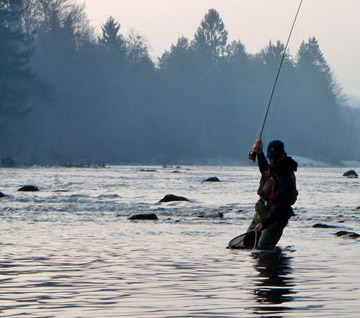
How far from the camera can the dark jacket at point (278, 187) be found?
14.5 metres

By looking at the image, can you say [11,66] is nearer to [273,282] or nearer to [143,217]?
[143,217]

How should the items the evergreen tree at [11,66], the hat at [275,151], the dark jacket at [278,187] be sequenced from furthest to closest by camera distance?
the evergreen tree at [11,66], the dark jacket at [278,187], the hat at [275,151]

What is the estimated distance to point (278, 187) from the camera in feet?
47.8

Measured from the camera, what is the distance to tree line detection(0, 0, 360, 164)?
92375mm

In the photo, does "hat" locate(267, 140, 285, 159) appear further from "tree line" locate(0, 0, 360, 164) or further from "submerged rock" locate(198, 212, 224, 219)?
"tree line" locate(0, 0, 360, 164)

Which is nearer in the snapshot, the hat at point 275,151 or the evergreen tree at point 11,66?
the hat at point 275,151

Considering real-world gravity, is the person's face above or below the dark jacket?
above

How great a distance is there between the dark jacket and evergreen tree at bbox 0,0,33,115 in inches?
2928

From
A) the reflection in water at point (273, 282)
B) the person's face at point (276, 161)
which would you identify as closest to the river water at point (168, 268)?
the reflection in water at point (273, 282)

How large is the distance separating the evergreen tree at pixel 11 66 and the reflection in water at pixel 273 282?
73735mm

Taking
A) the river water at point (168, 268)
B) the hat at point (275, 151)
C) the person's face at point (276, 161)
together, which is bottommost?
the river water at point (168, 268)

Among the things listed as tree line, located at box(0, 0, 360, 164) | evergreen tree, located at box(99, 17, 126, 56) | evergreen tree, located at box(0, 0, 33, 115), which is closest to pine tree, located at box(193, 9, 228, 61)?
tree line, located at box(0, 0, 360, 164)

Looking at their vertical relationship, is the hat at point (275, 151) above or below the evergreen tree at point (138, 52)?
below

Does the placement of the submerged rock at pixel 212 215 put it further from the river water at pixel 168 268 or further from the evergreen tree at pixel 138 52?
the evergreen tree at pixel 138 52
